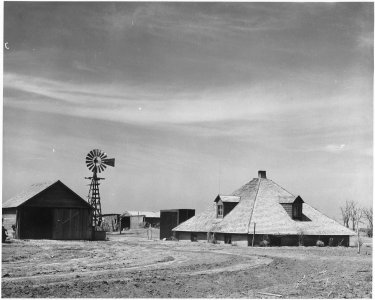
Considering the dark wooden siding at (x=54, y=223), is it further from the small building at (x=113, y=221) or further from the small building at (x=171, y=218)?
the small building at (x=113, y=221)

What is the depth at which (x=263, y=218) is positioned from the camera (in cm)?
4125

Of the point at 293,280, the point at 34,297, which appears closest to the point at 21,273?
the point at 34,297

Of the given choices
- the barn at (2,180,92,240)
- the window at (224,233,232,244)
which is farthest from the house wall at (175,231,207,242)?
the barn at (2,180,92,240)

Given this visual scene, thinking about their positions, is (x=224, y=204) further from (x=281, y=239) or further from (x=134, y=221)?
(x=134, y=221)

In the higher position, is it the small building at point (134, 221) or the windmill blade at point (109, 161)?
the windmill blade at point (109, 161)

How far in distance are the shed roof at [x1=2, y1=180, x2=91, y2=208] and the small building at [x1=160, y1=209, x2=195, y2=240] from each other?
979 cm

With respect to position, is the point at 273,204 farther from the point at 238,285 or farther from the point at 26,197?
the point at 238,285

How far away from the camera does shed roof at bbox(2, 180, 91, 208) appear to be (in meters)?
42.2

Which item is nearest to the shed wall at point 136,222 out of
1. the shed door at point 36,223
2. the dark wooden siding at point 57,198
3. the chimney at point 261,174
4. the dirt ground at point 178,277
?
the chimney at point 261,174

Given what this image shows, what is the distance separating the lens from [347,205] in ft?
262

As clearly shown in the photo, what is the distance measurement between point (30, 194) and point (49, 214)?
2321 mm

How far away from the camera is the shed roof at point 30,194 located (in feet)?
139

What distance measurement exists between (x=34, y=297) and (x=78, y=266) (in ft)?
23.7

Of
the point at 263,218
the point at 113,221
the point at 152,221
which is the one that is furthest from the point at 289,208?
the point at 152,221
